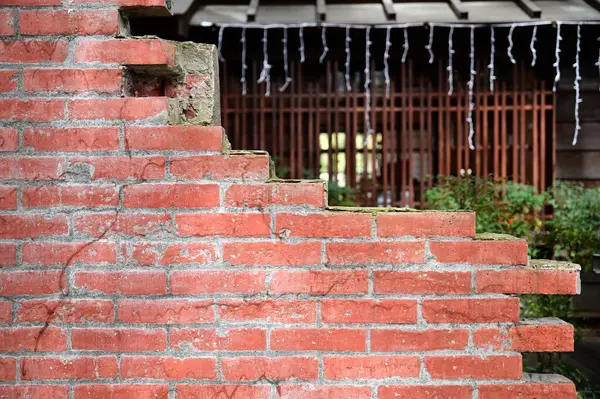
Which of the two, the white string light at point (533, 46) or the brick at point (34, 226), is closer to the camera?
the brick at point (34, 226)

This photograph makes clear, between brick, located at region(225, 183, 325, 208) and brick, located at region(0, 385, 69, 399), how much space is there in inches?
33.2

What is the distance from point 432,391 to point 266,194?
866 millimetres

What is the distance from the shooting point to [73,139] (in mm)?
1751

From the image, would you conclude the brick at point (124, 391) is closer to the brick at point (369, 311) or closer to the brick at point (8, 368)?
the brick at point (8, 368)

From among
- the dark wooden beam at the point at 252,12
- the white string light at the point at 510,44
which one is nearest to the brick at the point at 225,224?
the dark wooden beam at the point at 252,12

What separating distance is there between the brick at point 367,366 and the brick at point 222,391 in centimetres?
23

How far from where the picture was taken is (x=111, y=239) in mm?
1744

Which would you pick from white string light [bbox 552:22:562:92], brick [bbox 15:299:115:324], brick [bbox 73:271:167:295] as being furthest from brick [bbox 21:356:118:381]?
white string light [bbox 552:22:562:92]

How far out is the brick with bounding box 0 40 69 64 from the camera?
1759mm

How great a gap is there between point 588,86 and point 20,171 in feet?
18.6

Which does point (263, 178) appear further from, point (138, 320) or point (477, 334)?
point (477, 334)

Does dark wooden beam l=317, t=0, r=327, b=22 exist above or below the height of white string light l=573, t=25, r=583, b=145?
above

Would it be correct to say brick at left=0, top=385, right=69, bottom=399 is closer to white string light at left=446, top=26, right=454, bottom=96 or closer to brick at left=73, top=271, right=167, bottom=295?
brick at left=73, top=271, right=167, bottom=295

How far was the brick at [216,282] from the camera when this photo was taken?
1.74 meters
